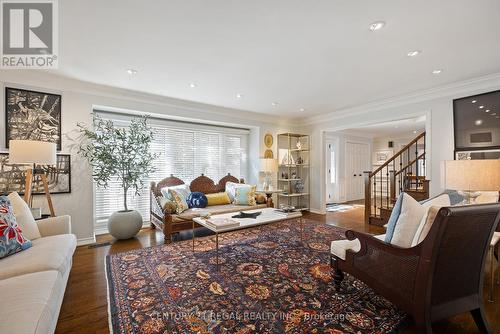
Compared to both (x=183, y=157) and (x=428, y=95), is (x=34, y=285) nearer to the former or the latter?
(x=183, y=157)

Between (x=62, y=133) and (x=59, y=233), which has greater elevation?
(x=62, y=133)

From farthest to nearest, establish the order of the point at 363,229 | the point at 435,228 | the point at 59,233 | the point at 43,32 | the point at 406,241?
1. the point at 363,229
2. the point at 59,233
3. the point at 43,32
4. the point at 406,241
5. the point at 435,228

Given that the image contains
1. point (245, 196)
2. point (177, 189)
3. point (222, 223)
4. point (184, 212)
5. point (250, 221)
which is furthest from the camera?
point (245, 196)

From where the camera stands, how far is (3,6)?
187 cm

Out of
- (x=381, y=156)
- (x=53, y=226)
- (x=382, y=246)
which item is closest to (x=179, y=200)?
(x=53, y=226)

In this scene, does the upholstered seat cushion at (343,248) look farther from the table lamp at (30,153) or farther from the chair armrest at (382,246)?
the table lamp at (30,153)

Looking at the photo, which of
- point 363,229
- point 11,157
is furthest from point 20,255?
point 363,229

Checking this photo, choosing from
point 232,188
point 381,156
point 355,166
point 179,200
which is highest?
point 381,156

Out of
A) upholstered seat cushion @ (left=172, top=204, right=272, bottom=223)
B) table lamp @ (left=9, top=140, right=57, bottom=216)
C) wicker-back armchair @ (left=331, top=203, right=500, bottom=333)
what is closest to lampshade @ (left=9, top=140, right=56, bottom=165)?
table lamp @ (left=9, top=140, right=57, bottom=216)

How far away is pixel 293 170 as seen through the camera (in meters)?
6.20

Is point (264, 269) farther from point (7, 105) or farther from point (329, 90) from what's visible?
point (7, 105)

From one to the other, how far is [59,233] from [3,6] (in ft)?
7.05

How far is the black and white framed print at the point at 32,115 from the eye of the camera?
3.03 metres

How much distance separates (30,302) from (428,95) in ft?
17.5
